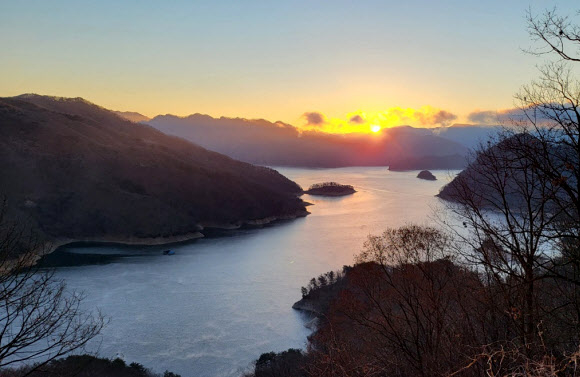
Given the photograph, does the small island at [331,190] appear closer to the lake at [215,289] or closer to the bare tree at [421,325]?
the lake at [215,289]

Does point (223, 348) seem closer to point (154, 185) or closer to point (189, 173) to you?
point (154, 185)

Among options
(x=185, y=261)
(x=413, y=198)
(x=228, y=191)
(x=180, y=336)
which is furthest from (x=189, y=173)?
(x=180, y=336)

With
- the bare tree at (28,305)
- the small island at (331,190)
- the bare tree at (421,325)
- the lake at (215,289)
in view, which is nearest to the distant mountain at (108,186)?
the lake at (215,289)

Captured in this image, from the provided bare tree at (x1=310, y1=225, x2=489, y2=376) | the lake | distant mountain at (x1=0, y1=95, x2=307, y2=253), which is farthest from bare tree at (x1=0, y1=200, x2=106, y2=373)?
distant mountain at (x1=0, y1=95, x2=307, y2=253)

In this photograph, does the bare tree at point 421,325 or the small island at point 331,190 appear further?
the small island at point 331,190

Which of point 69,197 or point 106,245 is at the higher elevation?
point 69,197

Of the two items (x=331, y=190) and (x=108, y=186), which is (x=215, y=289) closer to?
(x=108, y=186)

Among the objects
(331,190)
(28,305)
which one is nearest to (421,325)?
(28,305)
